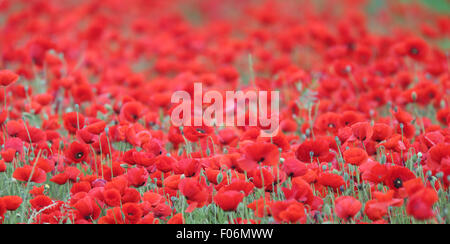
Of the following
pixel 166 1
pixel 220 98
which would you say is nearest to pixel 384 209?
pixel 220 98

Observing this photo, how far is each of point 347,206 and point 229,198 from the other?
0.42 metres

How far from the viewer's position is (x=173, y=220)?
1.92 meters

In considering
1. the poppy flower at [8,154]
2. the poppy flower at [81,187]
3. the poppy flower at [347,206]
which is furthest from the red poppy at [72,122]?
the poppy flower at [347,206]

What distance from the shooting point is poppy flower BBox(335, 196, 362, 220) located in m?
1.86

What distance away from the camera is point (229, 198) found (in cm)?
192

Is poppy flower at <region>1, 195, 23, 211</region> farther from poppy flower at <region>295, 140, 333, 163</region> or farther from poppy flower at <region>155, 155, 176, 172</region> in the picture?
poppy flower at <region>295, 140, 333, 163</region>

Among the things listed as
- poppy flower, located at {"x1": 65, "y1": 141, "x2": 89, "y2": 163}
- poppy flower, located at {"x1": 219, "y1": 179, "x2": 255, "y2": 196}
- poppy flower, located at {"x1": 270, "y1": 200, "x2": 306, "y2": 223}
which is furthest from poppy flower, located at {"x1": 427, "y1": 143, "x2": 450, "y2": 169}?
poppy flower, located at {"x1": 65, "y1": 141, "x2": 89, "y2": 163}

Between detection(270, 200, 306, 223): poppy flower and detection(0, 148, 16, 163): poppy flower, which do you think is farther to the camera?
detection(0, 148, 16, 163): poppy flower

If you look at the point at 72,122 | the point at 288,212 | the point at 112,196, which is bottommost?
the point at 288,212

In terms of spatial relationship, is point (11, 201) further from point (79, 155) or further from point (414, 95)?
point (414, 95)

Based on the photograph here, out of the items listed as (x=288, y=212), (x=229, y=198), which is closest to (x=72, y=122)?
(x=229, y=198)

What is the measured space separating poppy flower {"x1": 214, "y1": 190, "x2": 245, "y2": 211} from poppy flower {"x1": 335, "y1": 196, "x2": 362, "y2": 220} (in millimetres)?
343

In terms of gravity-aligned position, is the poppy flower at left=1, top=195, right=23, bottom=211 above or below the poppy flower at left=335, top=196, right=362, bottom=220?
above

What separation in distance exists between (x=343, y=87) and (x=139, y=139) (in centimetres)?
178
